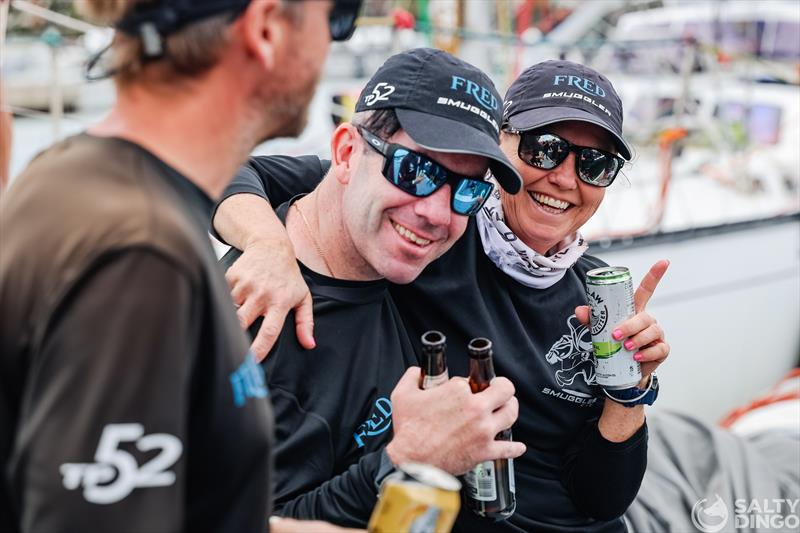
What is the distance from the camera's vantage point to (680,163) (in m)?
7.33

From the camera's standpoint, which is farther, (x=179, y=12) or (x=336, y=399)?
(x=336, y=399)

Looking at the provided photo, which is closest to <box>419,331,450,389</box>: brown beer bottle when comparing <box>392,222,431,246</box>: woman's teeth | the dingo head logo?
<box>392,222,431,246</box>: woman's teeth

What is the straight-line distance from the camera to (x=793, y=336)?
20.2ft

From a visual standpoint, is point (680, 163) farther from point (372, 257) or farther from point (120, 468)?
point (120, 468)

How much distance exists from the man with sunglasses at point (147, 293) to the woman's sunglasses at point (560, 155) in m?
1.18

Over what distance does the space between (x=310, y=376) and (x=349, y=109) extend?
10.2 ft

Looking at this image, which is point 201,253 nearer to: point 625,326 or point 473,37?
point 625,326

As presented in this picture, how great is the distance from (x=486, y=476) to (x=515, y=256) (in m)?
0.67

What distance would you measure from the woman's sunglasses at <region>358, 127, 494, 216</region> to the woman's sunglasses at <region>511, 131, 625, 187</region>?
455mm

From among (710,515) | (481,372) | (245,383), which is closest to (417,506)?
(245,383)

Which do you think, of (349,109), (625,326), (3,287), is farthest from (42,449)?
(349,109)

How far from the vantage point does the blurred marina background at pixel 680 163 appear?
199 inches

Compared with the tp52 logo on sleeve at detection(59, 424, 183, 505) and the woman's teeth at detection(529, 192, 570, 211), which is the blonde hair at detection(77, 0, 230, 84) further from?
the woman's teeth at detection(529, 192, 570, 211)

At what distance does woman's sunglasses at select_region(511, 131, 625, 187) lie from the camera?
2193 mm
